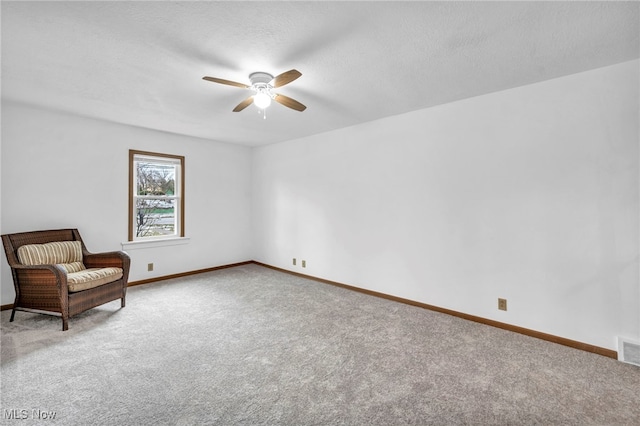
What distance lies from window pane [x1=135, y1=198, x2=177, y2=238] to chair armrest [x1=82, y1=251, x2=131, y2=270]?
3.40ft

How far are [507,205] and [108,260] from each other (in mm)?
4623

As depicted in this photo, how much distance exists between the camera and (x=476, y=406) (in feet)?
6.14

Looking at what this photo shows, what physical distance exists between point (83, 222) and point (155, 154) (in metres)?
1.41

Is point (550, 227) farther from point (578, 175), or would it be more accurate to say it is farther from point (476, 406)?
point (476, 406)

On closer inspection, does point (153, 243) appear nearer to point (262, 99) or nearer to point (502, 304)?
point (262, 99)

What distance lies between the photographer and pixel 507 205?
3025 mm

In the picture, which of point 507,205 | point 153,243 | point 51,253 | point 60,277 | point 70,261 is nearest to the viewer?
point 60,277

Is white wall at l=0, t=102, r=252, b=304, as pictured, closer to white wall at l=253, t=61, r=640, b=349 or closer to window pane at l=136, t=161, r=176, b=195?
window pane at l=136, t=161, r=176, b=195

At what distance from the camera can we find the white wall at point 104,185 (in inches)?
140

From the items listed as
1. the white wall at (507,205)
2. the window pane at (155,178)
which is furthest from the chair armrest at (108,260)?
the white wall at (507,205)

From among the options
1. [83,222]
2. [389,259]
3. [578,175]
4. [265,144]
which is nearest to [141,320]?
[83,222]

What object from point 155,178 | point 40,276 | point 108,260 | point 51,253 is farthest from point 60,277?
point 155,178

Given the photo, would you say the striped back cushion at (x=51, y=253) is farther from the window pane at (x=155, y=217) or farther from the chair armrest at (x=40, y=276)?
the window pane at (x=155, y=217)

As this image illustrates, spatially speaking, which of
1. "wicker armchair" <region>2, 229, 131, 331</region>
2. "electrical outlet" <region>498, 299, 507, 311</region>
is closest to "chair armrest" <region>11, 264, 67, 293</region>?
"wicker armchair" <region>2, 229, 131, 331</region>
